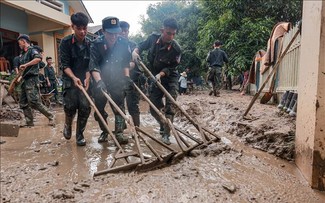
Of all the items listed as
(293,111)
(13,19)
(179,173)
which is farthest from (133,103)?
(13,19)

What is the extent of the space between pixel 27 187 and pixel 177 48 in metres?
2.60

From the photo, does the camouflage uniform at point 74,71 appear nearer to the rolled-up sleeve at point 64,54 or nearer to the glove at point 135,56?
the rolled-up sleeve at point 64,54

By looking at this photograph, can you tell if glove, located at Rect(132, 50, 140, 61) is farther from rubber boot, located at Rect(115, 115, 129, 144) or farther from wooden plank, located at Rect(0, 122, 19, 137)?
wooden plank, located at Rect(0, 122, 19, 137)

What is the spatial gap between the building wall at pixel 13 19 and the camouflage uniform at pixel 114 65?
27.0ft

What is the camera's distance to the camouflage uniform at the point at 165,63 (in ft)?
12.1

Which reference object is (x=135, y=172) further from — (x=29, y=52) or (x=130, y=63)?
(x=29, y=52)

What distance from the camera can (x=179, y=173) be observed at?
226 cm

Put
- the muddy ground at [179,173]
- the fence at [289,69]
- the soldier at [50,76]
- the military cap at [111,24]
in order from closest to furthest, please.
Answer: the muddy ground at [179,173], the military cap at [111,24], the fence at [289,69], the soldier at [50,76]

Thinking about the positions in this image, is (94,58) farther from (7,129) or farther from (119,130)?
(7,129)

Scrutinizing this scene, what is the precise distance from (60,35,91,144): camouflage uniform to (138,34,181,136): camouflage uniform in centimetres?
89

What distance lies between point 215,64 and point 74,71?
18.0ft

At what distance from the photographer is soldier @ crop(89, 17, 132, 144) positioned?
3.43m

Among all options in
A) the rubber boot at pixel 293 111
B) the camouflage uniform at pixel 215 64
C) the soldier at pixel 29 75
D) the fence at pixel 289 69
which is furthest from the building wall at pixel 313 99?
the camouflage uniform at pixel 215 64

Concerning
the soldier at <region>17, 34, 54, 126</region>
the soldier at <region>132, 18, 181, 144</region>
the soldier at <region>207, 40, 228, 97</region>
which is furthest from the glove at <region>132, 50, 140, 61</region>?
the soldier at <region>207, 40, 228, 97</region>
